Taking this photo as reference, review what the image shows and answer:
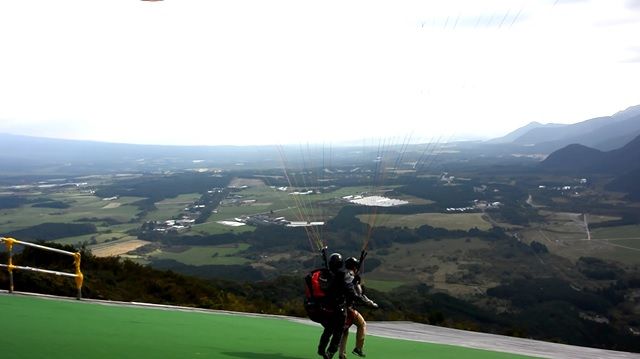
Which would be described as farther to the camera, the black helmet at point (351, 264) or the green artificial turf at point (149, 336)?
the black helmet at point (351, 264)

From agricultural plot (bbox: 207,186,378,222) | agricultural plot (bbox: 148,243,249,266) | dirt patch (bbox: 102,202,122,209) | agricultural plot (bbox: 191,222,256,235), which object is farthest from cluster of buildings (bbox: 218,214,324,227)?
dirt patch (bbox: 102,202,122,209)

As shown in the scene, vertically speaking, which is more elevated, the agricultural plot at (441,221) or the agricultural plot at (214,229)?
the agricultural plot at (214,229)

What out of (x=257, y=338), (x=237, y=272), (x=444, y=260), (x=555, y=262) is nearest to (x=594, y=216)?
(x=555, y=262)

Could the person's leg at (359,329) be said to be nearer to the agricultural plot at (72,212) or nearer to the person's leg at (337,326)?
the person's leg at (337,326)

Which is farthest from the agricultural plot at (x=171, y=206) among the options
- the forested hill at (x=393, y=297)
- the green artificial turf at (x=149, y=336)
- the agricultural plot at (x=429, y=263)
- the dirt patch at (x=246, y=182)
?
the green artificial turf at (x=149, y=336)

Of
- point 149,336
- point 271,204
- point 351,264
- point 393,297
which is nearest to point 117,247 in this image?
point 393,297

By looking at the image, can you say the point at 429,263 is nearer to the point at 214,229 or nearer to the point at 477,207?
the point at 214,229

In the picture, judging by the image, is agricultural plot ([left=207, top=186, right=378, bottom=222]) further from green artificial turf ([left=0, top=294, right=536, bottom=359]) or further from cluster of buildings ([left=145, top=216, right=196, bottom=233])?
green artificial turf ([left=0, top=294, right=536, bottom=359])

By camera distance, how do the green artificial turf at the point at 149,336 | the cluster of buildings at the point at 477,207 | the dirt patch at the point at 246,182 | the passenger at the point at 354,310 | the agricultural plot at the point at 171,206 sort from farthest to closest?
the dirt patch at the point at 246,182 → the cluster of buildings at the point at 477,207 → the agricultural plot at the point at 171,206 → the passenger at the point at 354,310 → the green artificial turf at the point at 149,336
